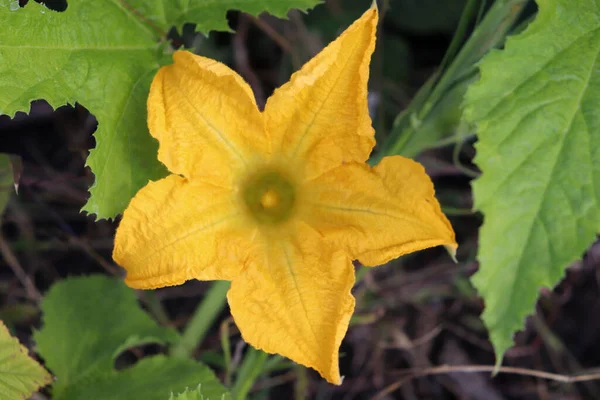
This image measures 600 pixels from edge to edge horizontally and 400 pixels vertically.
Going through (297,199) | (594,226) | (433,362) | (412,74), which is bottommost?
(433,362)

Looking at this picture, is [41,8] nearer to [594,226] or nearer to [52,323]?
[52,323]

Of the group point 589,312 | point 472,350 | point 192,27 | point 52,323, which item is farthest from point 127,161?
point 589,312

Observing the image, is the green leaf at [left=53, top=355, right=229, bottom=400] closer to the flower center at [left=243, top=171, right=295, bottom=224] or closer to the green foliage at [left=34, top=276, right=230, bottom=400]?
the green foliage at [left=34, top=276, right=230, bottom=400]

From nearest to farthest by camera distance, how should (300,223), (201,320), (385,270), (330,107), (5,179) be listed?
1. (330,107)
2. (300,223)
3. (5,179)
4. (201,320)
5. (385,270)

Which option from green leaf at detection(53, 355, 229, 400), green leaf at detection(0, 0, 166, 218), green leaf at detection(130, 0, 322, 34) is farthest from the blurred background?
green leaf at detection(0, 0, 166, 218)

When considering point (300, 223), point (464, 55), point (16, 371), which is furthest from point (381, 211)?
point (16, 371)

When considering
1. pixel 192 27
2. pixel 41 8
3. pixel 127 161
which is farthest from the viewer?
pixel 192 27

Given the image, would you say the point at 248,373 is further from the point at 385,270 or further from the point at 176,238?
the point at 385,270
